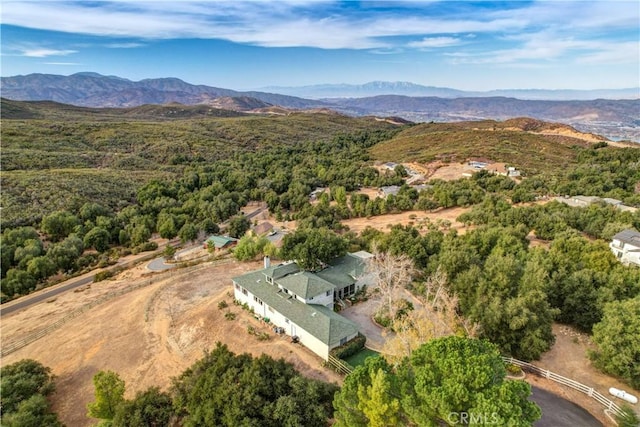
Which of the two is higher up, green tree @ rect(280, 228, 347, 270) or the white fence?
green tree @ rect(280, 228, 347, 270)

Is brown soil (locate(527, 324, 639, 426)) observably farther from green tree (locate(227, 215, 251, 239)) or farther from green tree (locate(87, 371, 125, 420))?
green tree (locate(227, 215, 251, 239))

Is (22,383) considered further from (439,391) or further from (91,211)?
(91,211)

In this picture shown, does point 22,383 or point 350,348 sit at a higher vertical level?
point 350,348

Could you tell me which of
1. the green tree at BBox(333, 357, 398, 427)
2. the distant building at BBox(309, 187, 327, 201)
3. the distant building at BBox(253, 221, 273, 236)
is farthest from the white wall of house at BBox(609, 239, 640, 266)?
the distant building at BBox(309, 187, 327, 201)

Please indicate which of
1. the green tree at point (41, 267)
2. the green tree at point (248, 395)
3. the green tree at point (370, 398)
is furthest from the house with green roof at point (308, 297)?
the green tree at point (41, 267)

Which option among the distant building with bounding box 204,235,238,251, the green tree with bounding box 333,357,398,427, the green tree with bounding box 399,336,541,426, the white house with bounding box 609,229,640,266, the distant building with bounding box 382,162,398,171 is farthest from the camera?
the distant building with bounding box 382,162,398,171

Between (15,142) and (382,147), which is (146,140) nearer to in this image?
(15,142)

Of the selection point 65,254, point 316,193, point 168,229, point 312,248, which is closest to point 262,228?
point 168,229
